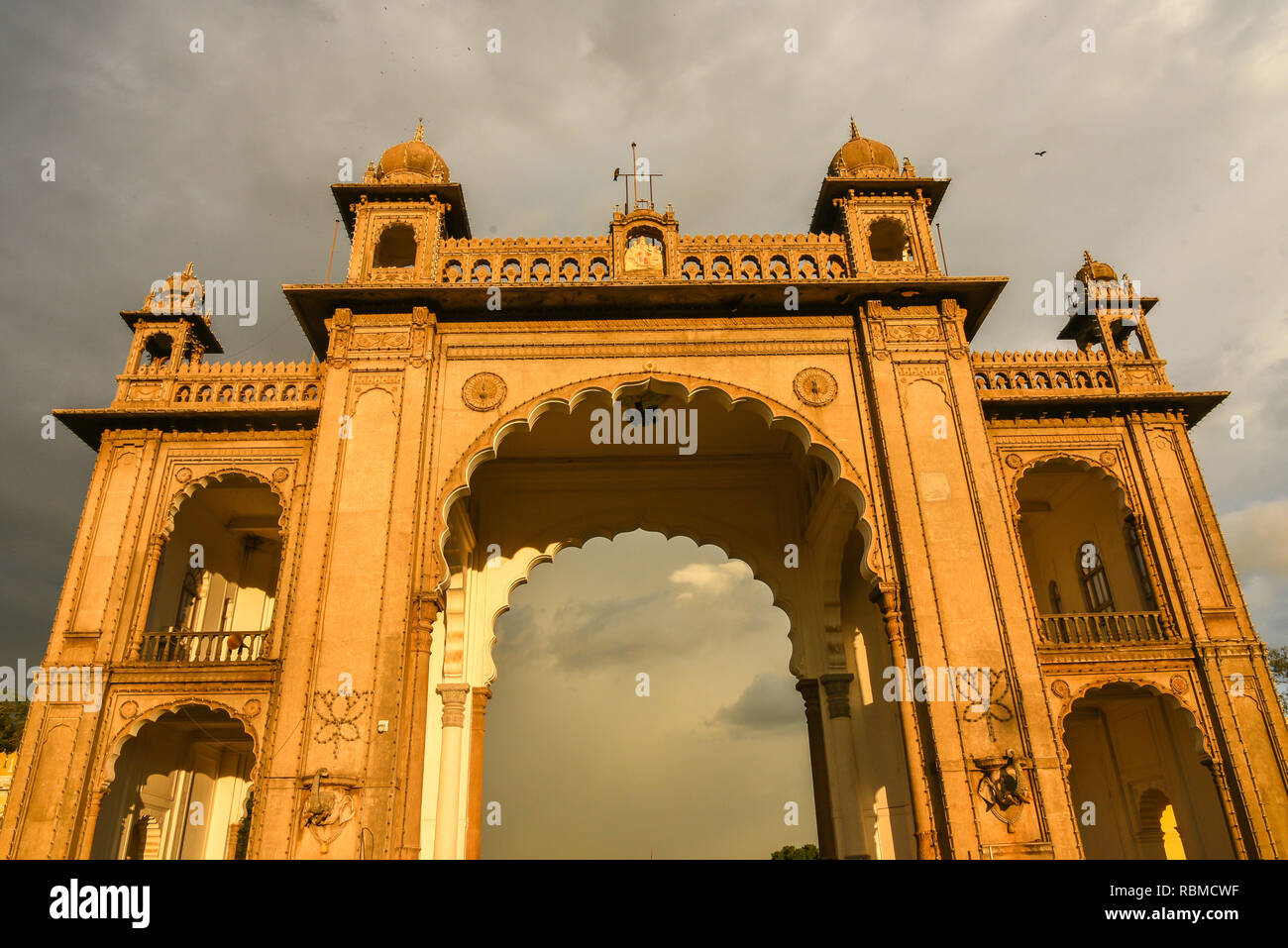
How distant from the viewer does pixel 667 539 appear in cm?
1952

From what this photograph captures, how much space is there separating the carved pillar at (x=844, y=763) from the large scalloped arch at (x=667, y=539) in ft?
3.02

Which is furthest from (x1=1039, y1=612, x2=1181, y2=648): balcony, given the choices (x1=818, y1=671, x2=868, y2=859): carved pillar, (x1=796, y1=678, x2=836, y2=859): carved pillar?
(x1=796, y1=678, x2=836, y2=859): carved pillar

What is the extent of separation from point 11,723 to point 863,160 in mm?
37378

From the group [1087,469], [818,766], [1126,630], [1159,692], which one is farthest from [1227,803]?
[818,766]

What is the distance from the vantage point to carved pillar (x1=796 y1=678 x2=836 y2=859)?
17438 millimetres

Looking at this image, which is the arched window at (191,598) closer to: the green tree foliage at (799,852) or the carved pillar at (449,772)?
the carved pillar at (449,772)

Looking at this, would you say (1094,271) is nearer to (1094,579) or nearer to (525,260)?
(1094,579)

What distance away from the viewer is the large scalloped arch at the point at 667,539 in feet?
59.6

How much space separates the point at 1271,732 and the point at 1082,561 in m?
5.06

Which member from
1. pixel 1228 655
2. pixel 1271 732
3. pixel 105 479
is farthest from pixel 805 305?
pixel 105 479

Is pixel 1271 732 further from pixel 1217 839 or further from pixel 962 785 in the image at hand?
pixel 962 785

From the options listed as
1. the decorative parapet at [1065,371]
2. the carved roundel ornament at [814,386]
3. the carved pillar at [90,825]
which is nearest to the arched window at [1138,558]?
the decorative parapet at [1065,371]

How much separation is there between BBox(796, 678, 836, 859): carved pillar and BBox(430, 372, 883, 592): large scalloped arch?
5702 millimetres

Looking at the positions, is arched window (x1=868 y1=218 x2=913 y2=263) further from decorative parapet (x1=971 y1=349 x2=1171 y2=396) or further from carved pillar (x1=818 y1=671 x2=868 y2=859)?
carved pillar (x1=818 y1=671 x2=868 y2=859)
